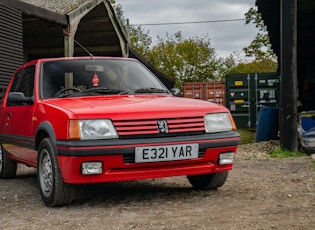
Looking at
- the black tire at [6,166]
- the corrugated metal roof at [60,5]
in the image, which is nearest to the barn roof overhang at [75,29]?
the corrugated metal roof at [60,5]

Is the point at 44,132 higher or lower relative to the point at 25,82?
lower

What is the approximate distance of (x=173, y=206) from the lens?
438cm

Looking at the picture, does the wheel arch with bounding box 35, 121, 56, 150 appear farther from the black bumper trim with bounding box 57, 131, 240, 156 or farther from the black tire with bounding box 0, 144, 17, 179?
the black tire with bounding box 0, 144, 17, 179

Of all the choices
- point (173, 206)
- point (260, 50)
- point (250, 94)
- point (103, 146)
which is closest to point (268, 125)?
point (250, 94)

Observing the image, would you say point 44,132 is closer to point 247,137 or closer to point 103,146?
point 103,146

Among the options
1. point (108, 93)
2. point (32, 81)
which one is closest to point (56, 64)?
point (32, 81)

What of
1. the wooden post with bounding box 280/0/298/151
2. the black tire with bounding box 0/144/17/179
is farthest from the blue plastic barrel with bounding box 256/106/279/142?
the black tire with bounding box 0/144/17/179

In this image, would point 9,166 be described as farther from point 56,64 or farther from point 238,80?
point 238,80

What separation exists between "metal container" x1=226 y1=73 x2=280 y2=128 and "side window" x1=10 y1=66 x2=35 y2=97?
1449 centimetres

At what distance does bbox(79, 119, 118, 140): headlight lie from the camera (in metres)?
4.19

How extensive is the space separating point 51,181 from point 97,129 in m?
0.73

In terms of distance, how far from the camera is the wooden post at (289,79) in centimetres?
951

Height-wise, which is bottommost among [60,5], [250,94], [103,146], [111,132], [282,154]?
[282,154]

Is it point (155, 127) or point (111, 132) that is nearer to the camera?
point (111, 132)
